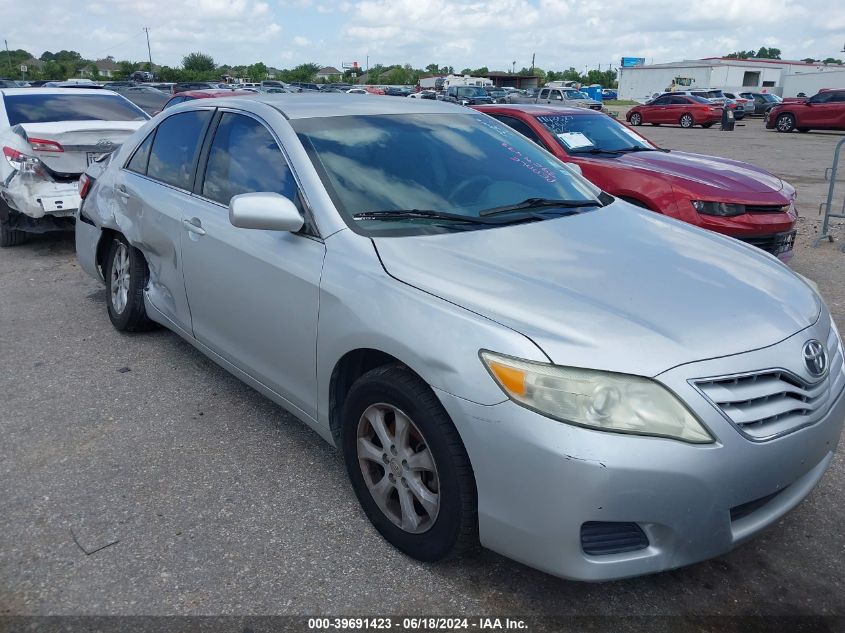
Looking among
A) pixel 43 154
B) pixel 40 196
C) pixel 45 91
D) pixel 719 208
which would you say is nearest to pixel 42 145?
pixel 43 154

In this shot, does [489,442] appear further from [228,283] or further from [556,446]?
[228,283]

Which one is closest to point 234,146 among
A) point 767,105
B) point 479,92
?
point 479,92

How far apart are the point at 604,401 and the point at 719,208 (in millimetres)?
4378

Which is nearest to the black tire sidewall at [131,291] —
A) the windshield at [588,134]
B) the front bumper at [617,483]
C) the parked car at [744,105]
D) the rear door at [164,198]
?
the rear door at [164,198]

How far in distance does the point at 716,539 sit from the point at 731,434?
0.34 m

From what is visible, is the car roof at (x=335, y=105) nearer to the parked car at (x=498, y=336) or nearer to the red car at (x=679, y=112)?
the parked car at (x=498, y=336)

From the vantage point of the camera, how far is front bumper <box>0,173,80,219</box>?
686 centimetres

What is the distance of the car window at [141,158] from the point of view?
4461 millimetres

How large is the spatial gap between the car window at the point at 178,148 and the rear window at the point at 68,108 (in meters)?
4.09

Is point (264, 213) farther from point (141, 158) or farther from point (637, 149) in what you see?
point (637, 149)

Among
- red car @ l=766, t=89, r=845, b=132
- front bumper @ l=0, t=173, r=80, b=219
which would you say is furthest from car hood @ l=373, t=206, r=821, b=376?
red car @ l=766, t=89, r=845, b=132

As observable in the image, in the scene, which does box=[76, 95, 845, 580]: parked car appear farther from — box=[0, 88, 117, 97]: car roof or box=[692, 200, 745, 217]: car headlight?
box=[0, 88, 117, 97]: car roof

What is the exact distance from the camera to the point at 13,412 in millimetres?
3863

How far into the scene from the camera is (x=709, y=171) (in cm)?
639
